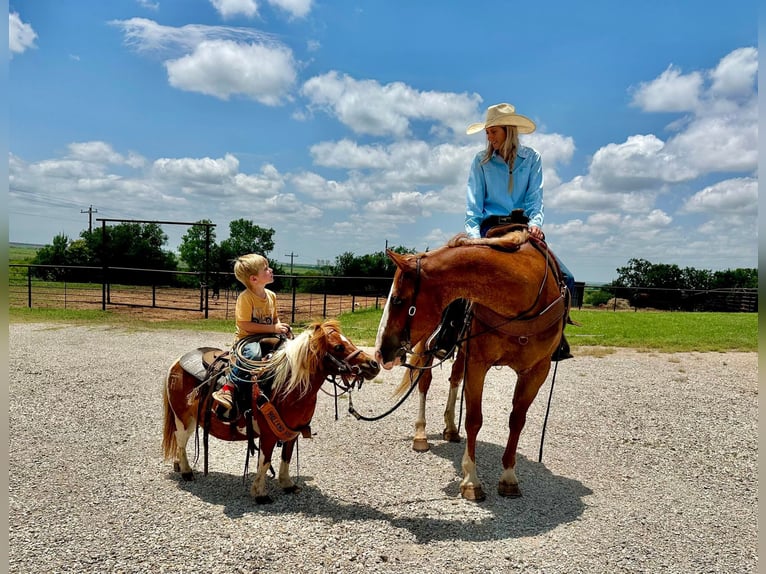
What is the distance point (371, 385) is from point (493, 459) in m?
3.38

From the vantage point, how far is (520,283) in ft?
11.0

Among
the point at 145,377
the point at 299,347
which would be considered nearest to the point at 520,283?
the point at 299,347

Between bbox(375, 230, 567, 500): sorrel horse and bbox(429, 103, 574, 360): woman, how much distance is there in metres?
0.57

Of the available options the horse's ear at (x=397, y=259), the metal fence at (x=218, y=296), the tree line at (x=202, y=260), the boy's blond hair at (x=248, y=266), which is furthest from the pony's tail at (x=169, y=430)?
the tree line at (x=202, y=260)

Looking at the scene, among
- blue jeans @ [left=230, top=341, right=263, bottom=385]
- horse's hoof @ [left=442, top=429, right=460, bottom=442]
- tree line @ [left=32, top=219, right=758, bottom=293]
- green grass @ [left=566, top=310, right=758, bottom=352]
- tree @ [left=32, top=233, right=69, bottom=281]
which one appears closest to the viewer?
blue jeans @ [left=230, top=341, right=263, bottom=385]

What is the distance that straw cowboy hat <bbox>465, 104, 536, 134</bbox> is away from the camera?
4062 millimetres

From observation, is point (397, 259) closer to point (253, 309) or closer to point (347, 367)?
point (347, 367)

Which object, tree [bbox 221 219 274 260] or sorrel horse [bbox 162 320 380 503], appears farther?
tree [bbox 221 219 274 260]

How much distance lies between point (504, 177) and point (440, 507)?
2796 mm

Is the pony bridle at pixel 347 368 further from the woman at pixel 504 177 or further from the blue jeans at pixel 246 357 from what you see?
the woman at pixel 504 177

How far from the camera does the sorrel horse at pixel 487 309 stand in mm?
3199

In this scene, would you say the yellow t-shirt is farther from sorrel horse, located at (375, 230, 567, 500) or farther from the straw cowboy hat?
the straw cowboy hat

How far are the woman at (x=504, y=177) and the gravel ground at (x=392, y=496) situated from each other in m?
1.39

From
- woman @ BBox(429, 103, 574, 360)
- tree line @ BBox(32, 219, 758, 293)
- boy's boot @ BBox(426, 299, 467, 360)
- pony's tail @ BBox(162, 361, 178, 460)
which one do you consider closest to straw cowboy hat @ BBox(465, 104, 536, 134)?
woman @ BBox(429, 103, 574, 360)
